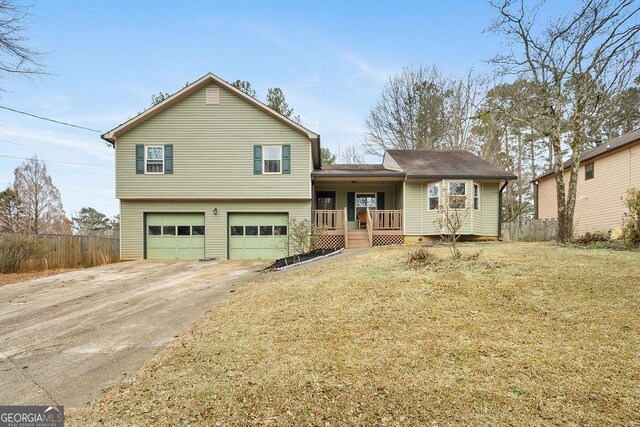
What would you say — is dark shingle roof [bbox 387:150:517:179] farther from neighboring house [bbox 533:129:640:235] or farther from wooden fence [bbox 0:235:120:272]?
wooden fence [bbox 0:235:120:272]

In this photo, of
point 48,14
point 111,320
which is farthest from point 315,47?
point 111,320

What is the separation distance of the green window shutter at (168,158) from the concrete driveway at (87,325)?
5.34 metres

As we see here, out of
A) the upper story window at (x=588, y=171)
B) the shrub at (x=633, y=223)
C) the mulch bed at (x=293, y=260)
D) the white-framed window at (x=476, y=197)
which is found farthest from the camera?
the upper story window at (x=588, y=171)

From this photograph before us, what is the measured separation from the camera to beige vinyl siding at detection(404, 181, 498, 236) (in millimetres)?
14570

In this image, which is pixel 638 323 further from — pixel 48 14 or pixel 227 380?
pixel 48 14

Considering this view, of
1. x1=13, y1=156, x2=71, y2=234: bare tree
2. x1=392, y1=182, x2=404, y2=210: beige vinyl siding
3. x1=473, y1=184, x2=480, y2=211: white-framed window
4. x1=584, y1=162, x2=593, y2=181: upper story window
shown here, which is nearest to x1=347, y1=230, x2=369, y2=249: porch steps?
x1=392, y1=182, x2=404, y2=210: beige vinyl siding

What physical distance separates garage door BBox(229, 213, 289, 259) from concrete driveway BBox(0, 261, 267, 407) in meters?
3.93

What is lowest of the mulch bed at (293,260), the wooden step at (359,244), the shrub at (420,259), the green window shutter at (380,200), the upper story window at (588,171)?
the mulch bed at (293,260)

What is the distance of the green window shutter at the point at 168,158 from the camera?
45.4 ft

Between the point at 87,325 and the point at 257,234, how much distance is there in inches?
355

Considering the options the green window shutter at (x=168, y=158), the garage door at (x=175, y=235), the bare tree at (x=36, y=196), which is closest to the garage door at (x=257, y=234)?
the garage door at (x=175, y=235)

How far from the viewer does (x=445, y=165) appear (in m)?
15.7

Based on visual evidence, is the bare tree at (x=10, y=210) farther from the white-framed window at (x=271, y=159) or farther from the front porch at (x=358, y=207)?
the front porch at (x=358, y=207)

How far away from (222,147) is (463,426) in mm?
13518
